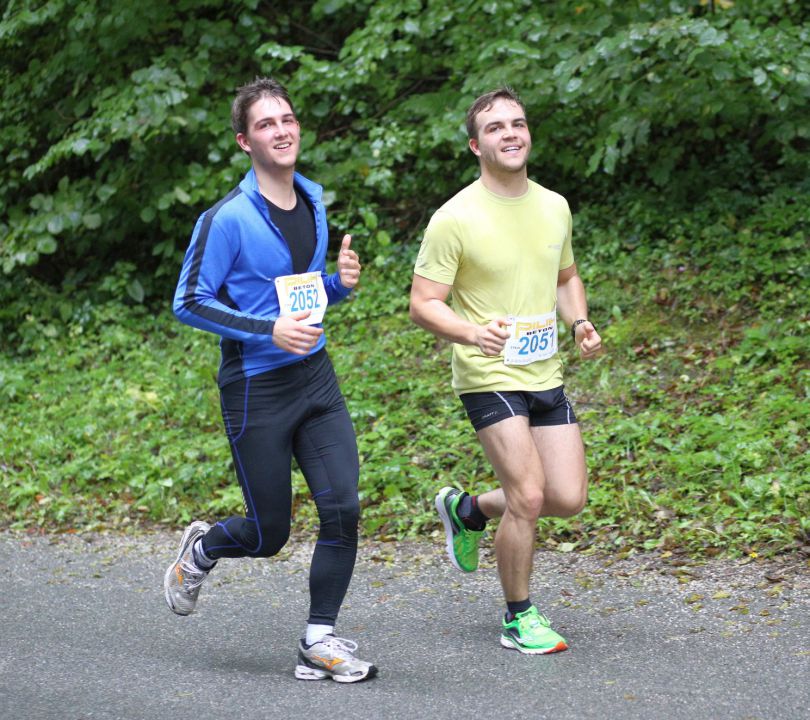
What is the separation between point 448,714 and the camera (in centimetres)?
408

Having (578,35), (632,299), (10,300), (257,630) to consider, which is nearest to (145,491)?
(257,630)

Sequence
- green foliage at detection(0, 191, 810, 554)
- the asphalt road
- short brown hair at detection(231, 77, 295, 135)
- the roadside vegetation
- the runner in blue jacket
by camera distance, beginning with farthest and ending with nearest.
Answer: the roadside vegetation
green foliage at detection(0, 191, 810, 554)
short brown hair at detection(231, 77, 295, 135)
the runner in blue jacket
the asphalt road

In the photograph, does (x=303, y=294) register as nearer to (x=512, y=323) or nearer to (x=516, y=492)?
(x=512, y=323)

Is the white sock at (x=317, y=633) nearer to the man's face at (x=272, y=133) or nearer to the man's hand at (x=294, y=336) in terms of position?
the man's hand at (x=294, y=336)

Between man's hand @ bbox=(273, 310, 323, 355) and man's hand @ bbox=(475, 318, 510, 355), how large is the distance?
2.00 feet

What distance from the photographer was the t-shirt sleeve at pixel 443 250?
467cm

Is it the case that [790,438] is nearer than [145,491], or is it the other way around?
[790,438]

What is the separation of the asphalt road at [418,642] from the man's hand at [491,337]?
3.98 feet

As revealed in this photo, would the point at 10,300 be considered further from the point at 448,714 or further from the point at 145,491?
the point at 448,714

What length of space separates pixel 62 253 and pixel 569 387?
680 centimetres

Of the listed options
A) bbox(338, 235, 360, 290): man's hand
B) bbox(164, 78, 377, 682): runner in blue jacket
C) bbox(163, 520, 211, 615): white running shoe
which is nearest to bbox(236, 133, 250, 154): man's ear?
bbox(164, 78, 377, 682): runner in blue jacket

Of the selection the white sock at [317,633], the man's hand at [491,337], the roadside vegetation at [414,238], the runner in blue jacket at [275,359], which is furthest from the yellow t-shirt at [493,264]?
the roadside vegetation at [414,238]

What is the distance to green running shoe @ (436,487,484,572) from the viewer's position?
5410mm

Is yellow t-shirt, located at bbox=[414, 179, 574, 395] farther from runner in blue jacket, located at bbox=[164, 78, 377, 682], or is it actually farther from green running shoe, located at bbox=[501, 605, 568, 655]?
green running shoe, located at bbox=[501, 605, 568, 655]
